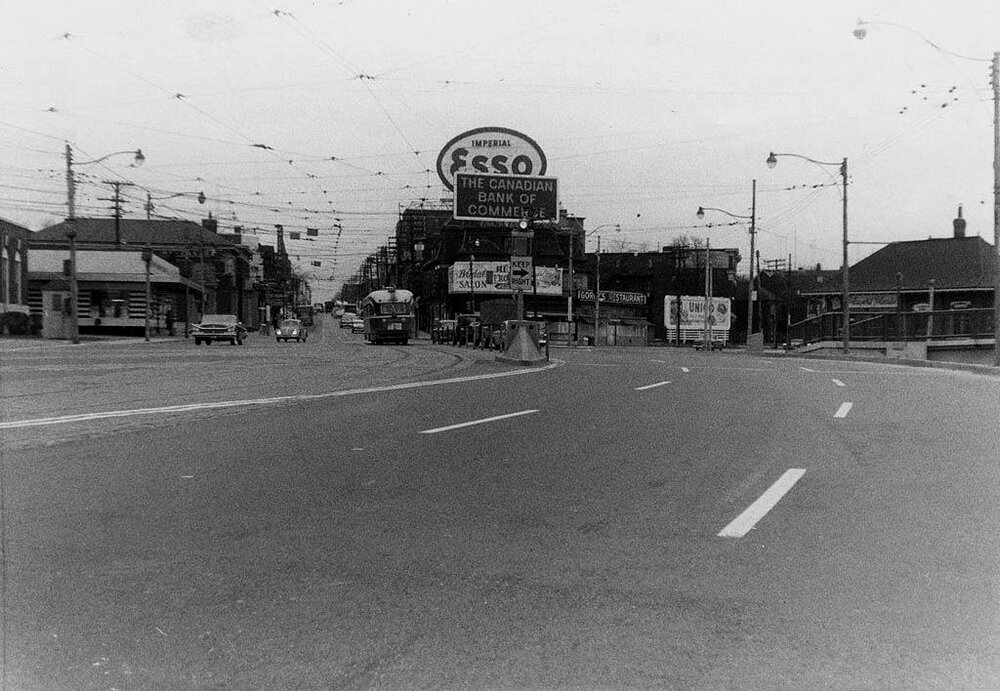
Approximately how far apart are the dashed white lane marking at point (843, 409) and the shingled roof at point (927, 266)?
154ft

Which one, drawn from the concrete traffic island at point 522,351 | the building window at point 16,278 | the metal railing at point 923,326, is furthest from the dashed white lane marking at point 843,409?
the building window at point 16,278

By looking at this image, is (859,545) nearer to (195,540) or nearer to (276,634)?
(276,634)

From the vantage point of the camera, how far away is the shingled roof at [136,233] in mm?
84250

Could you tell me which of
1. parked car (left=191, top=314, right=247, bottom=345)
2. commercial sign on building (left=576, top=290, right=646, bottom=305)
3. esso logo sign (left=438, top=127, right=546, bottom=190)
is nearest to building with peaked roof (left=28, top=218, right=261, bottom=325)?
Answer: parked car (left=191, top=314, right=247, bottom=345)

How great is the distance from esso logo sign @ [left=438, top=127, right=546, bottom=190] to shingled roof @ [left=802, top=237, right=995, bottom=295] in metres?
35.1

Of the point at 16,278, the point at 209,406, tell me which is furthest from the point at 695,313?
the point at 209,406

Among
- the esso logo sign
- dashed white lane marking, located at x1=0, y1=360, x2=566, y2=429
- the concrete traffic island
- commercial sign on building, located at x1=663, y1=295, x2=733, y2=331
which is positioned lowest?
dashed white lane marking, located at x1=0, y1=360, x2=566, y2=429

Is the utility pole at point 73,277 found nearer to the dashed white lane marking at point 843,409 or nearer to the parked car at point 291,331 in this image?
the parked car at point 291,331

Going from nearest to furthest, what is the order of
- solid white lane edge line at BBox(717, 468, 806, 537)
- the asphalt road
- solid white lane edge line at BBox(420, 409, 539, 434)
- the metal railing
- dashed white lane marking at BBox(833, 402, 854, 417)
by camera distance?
the asphalt road → solid white lane edge line at BBox(717, 468, 806, 537) → solid white lane edge line at BBox(420, 409, 539, 434) → dashed white lane marking at BBox(833, 402, 854, 417) → the metal railing

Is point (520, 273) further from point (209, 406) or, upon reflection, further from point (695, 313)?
point (695, 313)

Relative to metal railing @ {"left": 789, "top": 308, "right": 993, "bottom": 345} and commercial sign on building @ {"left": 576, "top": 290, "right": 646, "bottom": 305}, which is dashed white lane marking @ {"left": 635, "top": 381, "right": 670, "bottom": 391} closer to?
metal railing @ {"left": 789, "top": 308, "right": 993, "bottom": 345}

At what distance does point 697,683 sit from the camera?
11.4 feet

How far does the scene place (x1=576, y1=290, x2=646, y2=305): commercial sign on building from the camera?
85125 mm

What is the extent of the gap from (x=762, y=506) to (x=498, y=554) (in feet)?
7.39
